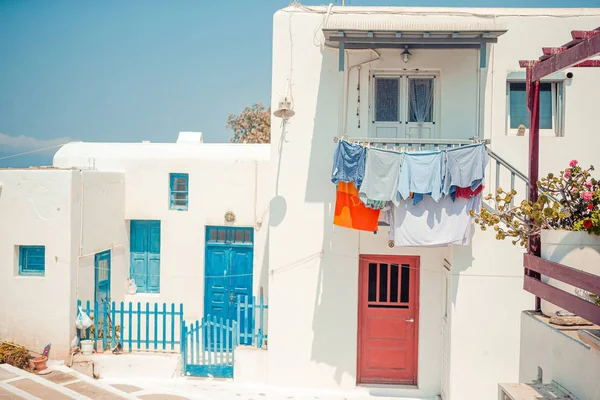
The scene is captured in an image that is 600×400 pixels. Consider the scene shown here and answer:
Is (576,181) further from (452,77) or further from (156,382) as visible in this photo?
(156,382)

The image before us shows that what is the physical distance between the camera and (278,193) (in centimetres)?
914

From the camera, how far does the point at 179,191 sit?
12.1m

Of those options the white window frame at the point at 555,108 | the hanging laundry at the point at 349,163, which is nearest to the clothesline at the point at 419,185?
the hanging laundry at the point at 349,163

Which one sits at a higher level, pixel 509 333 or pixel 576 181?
pixel 576 181

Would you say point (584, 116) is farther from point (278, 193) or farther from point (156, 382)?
point (156, 382)

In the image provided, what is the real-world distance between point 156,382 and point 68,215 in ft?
11.3

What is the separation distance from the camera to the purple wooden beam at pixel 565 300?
4.41 meters

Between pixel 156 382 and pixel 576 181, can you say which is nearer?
pixel 576 181

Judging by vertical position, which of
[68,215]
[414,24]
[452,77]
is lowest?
[68,215]

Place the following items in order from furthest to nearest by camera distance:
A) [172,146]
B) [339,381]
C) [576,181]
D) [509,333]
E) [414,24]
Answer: [172,146] → [339,381] → [509,333] → [414,24] → [576,181]

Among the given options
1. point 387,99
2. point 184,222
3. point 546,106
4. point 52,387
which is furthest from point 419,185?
point 52,387

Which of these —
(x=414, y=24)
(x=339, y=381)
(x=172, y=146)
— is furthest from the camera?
(x=172, y=146)

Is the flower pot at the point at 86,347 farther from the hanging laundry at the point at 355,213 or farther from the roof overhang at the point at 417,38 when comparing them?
the roof overhang at the point at 417,38

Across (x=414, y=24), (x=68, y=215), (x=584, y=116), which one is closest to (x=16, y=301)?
(x=68, y=215)
